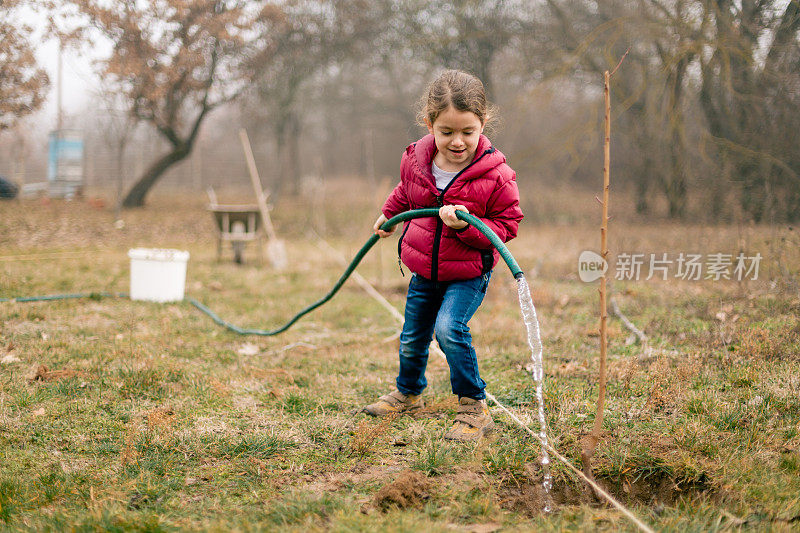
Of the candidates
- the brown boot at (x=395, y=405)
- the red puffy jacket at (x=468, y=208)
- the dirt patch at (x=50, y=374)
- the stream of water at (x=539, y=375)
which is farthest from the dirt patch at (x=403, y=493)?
the dirt patch at (x=50, y=374)

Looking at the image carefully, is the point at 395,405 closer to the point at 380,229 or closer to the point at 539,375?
the point at 380,229

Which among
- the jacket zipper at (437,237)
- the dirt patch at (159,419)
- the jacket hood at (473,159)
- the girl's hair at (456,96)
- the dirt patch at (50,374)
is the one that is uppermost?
the girl's hair at (456,96)

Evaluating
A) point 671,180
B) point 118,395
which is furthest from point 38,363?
point 671,180

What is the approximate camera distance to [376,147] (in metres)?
23.1

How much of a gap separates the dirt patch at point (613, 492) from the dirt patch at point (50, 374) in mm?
2600

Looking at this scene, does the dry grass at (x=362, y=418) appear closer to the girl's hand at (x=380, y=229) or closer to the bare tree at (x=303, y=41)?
the girl's hand at (x=380, y=229)

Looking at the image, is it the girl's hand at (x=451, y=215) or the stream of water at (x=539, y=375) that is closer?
the stream of water at (x=539, y=375)

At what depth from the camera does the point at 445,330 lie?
301cm

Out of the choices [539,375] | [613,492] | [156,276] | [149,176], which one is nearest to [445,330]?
[539,375]

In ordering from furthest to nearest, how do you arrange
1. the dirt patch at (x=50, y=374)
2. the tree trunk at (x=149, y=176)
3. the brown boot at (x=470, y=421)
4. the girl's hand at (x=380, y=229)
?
the tree trunk at (x=149, y=176)
the dirt patch at (x=50, y=374)
the girl's hand at (x=380, y=229)
the brown boot at (x=470, y=421)

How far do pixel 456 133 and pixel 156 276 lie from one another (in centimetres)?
411

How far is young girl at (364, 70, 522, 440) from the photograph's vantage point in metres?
2.95

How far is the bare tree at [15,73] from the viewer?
9.41m

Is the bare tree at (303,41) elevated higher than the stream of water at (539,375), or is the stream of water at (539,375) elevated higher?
the bare tree at (303,41)
